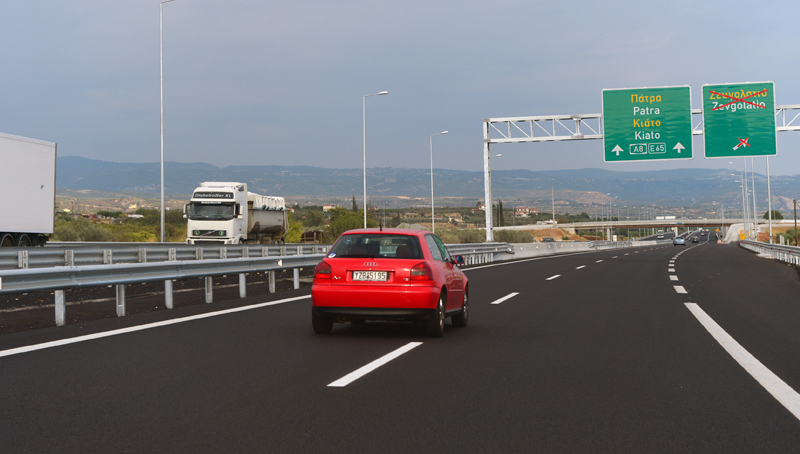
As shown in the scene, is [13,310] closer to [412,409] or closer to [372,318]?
[372,318]

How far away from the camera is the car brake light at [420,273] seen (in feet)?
29.8

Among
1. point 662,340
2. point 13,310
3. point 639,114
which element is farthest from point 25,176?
point 639,114

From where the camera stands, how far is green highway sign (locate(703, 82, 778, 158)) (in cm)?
3142

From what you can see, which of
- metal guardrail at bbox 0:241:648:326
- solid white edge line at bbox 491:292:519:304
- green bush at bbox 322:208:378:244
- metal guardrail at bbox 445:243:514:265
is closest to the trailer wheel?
metal guardrail at bbox 0:241:648:326


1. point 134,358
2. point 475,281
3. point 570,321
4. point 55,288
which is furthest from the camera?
point 475,281

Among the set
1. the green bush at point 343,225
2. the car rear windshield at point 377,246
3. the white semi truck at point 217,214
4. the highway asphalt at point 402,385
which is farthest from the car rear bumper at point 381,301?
the green bush at point 343,225

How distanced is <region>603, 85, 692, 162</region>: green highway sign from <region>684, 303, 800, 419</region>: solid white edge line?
75.0 ft

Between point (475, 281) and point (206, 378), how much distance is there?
14886 mm

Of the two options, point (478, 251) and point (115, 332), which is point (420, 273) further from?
point (478, 251)

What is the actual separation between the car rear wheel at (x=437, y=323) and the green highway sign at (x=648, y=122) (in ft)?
84.1

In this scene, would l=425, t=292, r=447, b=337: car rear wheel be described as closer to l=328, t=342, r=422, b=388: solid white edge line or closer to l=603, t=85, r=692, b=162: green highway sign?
l=328, t=342, r=422, b=388: solid white edge line

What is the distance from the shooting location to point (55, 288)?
10438 millimetres

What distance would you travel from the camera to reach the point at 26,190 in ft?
80.9

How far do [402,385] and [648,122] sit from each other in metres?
28.9
